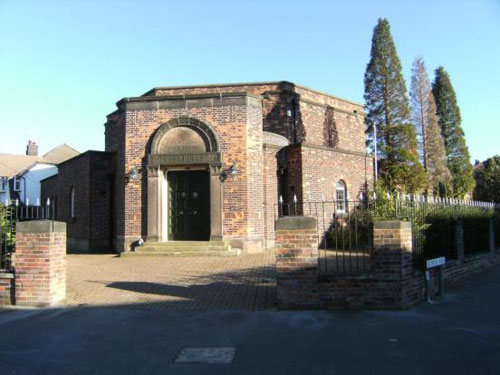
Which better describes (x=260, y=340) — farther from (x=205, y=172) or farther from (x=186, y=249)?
(x=205, y=172)

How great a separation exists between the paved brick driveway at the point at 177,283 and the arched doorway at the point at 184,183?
6.57 feet

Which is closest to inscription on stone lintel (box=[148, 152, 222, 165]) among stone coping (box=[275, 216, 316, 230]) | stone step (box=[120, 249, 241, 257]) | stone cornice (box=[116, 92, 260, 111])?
stone cornice (box=[116, 92, 260, 111])

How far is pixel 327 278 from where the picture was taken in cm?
674

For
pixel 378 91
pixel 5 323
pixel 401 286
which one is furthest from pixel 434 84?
pixel 5 323

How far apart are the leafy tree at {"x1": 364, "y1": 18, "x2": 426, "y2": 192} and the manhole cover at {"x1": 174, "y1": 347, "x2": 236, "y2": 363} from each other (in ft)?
74.4

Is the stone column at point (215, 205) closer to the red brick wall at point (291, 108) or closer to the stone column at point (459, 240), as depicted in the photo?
the red brick wall at point (291, 108)

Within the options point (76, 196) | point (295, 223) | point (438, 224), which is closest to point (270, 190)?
point (438, 224)

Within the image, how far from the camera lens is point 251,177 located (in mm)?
15086

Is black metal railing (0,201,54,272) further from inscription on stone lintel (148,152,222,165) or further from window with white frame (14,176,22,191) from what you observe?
window with white frame (14,176,22,191)

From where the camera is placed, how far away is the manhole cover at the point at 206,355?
461cm

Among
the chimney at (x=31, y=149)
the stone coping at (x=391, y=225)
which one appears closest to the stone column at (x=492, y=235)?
the stone coping at (x=391, y=225)

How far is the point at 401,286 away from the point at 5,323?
20.5 feet

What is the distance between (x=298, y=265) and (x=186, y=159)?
9.11 meters

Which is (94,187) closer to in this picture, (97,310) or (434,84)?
(97,310)
